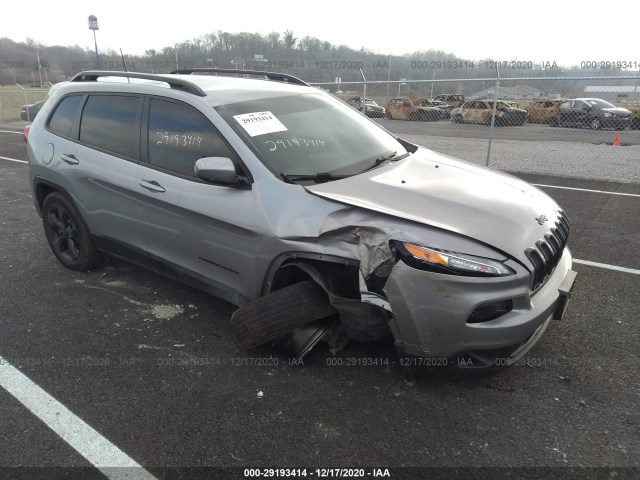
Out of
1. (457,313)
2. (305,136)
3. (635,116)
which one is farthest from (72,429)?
(635,116)

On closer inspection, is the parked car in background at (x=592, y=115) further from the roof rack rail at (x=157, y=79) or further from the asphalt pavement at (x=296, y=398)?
the roof rack rail at (x=157, y=79)

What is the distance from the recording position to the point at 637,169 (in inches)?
372

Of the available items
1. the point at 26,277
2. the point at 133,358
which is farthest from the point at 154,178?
the point at 26,277

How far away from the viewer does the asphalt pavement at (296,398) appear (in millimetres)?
2227

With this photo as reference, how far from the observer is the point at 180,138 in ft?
10.8

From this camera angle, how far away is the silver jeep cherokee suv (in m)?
2.38

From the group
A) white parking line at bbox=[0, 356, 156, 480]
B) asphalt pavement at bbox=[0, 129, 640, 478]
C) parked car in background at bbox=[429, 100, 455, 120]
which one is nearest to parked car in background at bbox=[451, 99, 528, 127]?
parked car in background at bbox=[429, 100, 455, 120]

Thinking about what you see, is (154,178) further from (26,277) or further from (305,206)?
(26,277)

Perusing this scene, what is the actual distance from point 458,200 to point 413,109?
16.3 m

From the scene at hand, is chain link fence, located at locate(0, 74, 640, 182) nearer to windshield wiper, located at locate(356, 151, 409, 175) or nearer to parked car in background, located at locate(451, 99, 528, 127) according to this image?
parked car in background, located at locate(451, 99, 528, 127)

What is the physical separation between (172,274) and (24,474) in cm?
161

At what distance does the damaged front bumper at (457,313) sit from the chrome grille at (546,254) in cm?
9

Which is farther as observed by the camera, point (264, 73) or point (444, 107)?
point (444, 107)

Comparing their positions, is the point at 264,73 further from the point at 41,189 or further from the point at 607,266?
the point at 607,266
